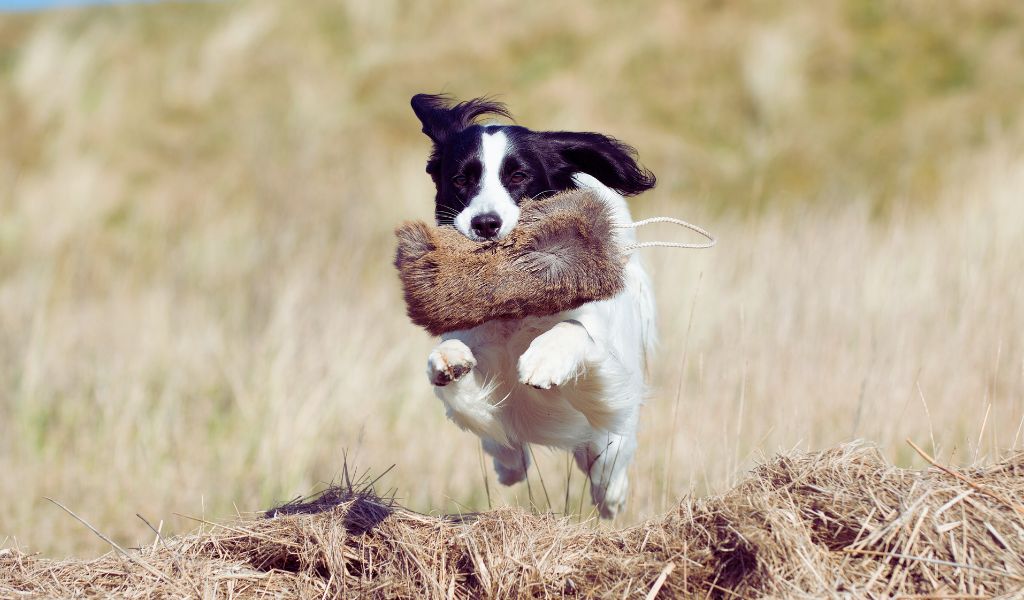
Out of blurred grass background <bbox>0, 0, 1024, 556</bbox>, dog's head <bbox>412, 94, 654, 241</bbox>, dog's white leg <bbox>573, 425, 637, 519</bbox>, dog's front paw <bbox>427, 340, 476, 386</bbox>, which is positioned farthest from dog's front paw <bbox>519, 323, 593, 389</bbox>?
dog's white leg <bbox>573, 425, 637, 519</bbox>

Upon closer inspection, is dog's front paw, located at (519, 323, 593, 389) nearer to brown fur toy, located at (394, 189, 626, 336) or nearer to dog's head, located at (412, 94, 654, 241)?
brown fur toy, located at (394, 189, 626, 336)

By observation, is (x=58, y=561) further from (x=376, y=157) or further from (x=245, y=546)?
(x=376, y=157)

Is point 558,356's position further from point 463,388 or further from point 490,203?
point 490,203

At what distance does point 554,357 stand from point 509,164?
978 millimetres

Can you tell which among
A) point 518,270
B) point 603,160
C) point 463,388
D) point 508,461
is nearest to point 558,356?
point 518,270

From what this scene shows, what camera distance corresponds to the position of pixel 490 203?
3.53 meters

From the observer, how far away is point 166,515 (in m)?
6.29

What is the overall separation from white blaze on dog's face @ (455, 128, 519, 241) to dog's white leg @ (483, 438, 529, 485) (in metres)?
1.16

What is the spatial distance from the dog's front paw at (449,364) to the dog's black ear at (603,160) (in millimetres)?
1086

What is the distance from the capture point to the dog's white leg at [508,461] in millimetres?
4395

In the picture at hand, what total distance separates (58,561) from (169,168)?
10409 mm

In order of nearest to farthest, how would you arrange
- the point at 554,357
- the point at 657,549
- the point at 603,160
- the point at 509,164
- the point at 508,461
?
the point at 657,549
the point at 554,357
the point at 509,164
the point at 603,160
the point at 508,461

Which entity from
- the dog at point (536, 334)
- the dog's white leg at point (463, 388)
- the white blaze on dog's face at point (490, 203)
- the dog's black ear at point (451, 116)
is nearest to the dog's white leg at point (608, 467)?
the dog at point (536, 334)

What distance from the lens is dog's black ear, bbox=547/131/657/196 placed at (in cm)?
399
